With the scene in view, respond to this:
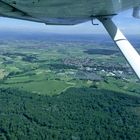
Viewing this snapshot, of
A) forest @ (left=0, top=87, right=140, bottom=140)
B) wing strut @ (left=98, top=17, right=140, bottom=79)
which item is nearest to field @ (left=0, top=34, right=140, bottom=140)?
forest @ (left=0, top=87, right=140, bottom=140)

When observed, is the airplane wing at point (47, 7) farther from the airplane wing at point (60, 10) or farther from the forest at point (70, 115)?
the forest at point (70, 115)

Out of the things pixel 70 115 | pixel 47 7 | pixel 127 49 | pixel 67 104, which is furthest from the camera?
pixel 67 104

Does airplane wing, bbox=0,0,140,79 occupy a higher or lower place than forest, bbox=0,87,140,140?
higher

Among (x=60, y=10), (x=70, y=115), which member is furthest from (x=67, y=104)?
(x=60, y=10)

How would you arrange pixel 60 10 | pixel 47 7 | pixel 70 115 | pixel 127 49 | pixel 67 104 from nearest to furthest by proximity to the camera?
pixel 47 7
pixel 60 10
pixel 127 49
pixel 70 115
pixel 67 104

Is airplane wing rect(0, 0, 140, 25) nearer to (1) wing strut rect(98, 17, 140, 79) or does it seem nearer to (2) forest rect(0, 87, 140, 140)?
(1) wing strut rect(98, 17, 140, 79)

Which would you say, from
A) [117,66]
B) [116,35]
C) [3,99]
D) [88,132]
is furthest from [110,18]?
[117,66]

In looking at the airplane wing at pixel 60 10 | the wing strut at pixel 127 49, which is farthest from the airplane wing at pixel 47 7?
the wing strut at pixel 127 49

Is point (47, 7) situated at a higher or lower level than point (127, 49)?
higher

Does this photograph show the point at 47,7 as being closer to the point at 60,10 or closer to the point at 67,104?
the point at 60,10
